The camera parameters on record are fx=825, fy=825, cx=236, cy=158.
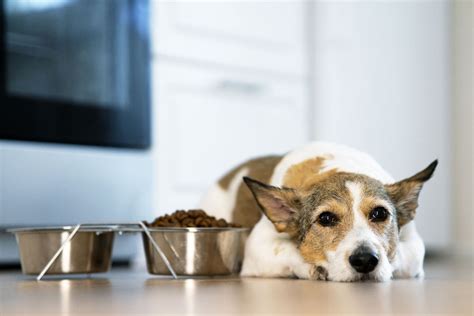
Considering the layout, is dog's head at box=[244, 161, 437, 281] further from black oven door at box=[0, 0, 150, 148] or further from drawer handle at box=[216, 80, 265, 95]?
drawer handle at box=[216, 80, 265, 95]

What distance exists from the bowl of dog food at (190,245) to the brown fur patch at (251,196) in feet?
1.12

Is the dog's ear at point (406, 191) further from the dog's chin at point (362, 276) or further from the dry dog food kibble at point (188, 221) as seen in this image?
the dry dog food kibble at point (188, 221)

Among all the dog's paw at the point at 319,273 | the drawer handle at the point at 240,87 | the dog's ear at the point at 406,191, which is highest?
the drawer handle at the point at 240,87

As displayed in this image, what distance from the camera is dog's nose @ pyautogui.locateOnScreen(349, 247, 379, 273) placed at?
1945 millimetres

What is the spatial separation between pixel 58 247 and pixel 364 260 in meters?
0.83

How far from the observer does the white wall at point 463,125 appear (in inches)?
181

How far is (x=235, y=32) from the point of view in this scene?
12.0 ft

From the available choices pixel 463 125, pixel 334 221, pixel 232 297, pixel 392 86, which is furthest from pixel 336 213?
pixel 463 125

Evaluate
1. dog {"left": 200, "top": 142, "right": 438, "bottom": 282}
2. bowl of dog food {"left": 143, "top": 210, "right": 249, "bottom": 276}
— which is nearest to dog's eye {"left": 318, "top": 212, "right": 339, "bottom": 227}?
dog {"left": 200, "top": 142, "right": 438, "bottom": 282}

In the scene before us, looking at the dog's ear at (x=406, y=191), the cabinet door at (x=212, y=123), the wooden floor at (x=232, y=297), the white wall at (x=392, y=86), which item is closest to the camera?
the wooden floor at (x=232, y=297)

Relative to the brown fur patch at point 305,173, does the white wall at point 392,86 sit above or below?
above

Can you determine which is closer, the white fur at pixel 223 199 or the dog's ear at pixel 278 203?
the dog's ear at pixel 278 203

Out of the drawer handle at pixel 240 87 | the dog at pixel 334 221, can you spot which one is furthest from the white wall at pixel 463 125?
the dog at pixel 334 221

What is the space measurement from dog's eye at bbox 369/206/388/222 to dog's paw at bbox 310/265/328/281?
179mm
